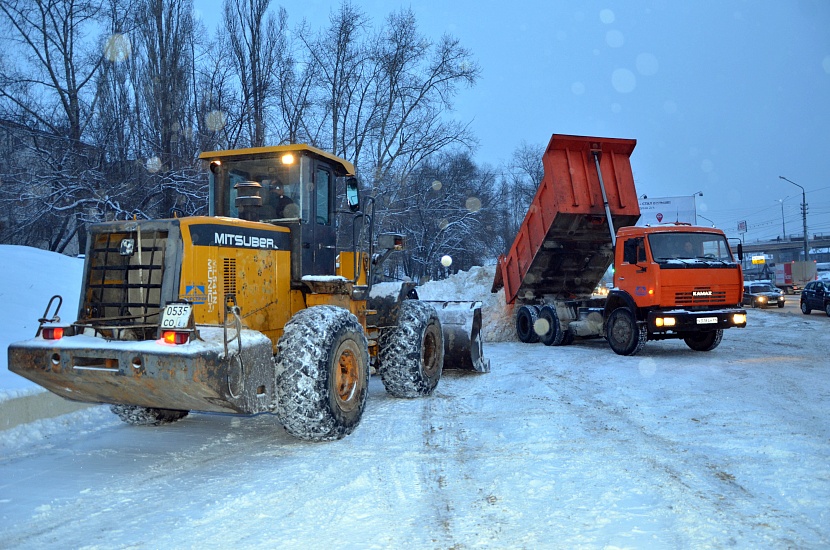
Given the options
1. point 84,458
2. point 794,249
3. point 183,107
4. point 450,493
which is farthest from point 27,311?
point 794,249

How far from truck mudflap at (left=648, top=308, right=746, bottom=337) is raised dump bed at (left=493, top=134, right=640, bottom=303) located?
2.14 m

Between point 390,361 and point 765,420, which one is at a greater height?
point 390,361

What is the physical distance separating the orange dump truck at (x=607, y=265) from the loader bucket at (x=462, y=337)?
3.75 meters

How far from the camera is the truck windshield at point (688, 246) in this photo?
38.8 feet

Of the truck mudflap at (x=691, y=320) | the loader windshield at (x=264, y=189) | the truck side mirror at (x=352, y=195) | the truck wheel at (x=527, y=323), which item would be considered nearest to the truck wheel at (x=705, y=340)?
the truck mudflap at (x=691, y=320)

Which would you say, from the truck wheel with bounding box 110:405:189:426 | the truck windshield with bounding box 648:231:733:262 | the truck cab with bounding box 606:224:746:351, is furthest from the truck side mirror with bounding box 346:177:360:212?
the truck windshield with bounding box 648:231:733:262

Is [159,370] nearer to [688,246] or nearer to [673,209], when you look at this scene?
[688,246]

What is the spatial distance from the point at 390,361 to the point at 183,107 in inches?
620

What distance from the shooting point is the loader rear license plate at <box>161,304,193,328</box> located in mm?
4715

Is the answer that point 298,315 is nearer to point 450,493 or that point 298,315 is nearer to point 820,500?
point 450,493

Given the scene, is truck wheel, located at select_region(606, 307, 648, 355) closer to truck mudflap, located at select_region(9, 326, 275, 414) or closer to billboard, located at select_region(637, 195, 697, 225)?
truck mudflap, located at select_region(9, 326, 275, 414)

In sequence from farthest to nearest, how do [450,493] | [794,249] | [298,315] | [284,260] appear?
[794,249] < [284,260] < [298,315] < [450,493]

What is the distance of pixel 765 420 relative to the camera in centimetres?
645

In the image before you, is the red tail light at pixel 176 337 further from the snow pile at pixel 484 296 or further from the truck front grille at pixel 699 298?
the snow pile at pixel 484 296
